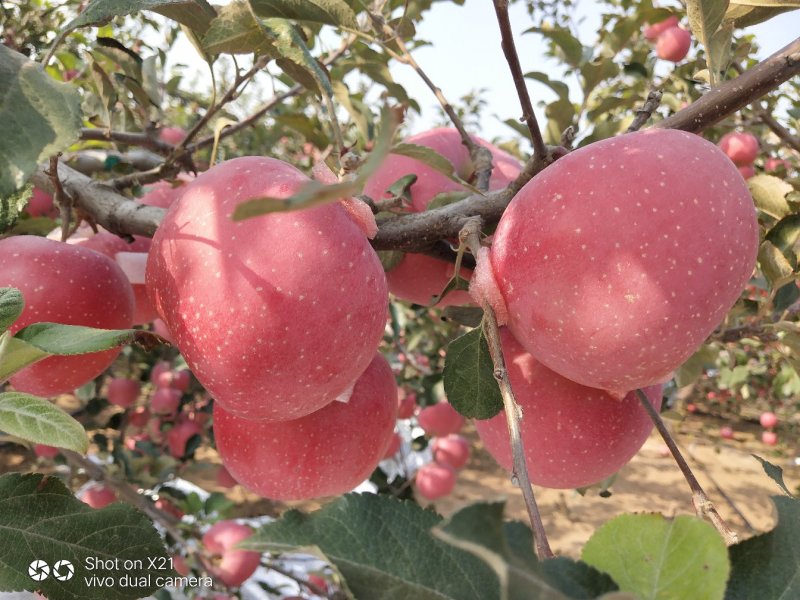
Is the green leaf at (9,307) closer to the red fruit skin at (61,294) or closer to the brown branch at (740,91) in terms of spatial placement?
the red fruit skin at (61,294)

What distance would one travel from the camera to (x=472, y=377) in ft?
2.00

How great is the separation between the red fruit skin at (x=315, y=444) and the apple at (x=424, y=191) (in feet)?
0.53

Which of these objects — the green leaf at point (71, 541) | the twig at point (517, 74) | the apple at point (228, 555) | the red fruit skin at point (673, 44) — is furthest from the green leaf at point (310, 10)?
the red fruit skin at point (673, 44)

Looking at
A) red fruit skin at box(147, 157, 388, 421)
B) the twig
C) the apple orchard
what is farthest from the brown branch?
red fruit skin at box(147, 157, 388, 421)

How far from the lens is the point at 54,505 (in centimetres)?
55

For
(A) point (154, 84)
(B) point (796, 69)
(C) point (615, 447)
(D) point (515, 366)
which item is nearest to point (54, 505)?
(D) point (515, 366)

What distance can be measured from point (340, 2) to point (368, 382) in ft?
Answer: 1.63

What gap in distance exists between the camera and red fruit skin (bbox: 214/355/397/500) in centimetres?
71

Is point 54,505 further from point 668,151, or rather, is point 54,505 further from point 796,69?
point 796,69

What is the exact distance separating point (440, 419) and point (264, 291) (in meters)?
1.76

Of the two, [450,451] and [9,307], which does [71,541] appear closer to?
[9,307]

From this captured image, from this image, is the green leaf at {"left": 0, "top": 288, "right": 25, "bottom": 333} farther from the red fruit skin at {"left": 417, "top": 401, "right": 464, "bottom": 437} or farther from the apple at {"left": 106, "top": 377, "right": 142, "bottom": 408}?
the apple at {"left": 106, "top": 377, "right": 142, "bottom": 408}

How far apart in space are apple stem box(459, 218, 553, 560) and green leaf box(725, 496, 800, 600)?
11 cm

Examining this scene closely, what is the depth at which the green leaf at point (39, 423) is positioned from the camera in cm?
41
